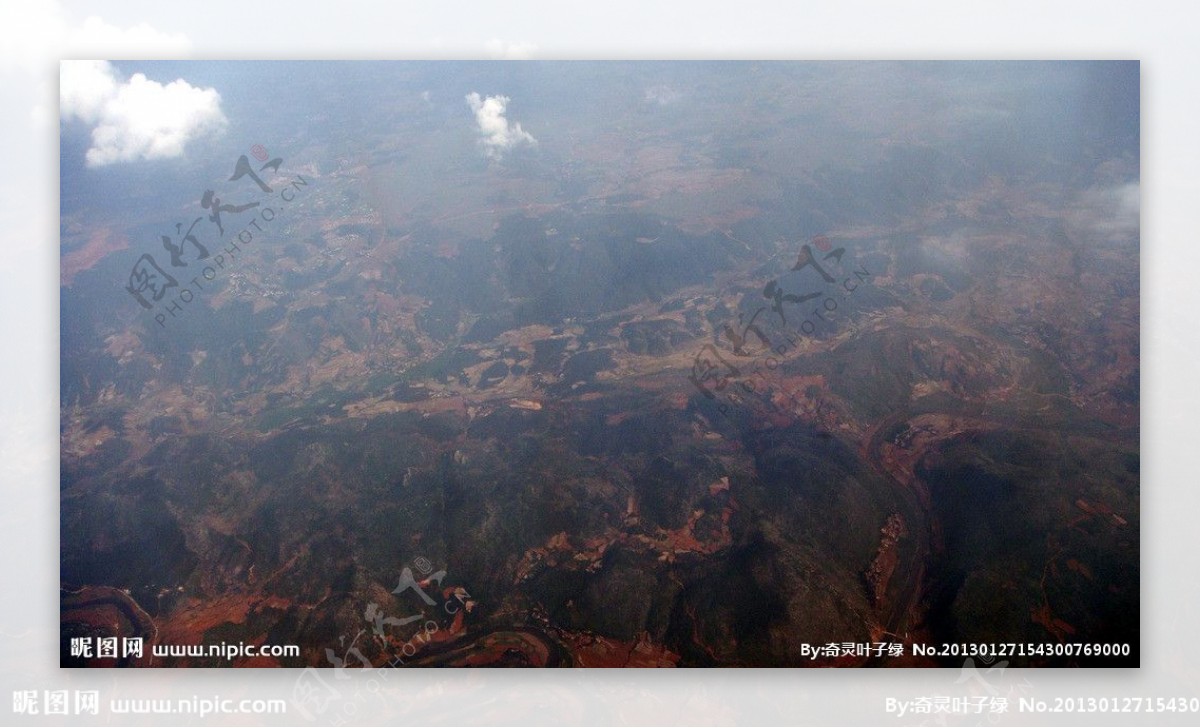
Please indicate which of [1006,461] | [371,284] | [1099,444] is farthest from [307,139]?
[1099,444]

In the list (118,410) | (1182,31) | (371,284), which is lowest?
(118,410)

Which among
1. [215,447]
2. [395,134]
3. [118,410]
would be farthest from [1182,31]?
[118,410]

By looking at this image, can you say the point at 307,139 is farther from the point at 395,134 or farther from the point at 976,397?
the point at 976,397

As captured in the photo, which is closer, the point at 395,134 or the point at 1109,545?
the point at 1109,545

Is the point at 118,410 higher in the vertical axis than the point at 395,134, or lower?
lower

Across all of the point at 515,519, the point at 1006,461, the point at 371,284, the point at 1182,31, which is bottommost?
the point at 515,519

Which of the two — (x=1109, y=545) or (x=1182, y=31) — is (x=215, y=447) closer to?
(x=1109, y=545)
